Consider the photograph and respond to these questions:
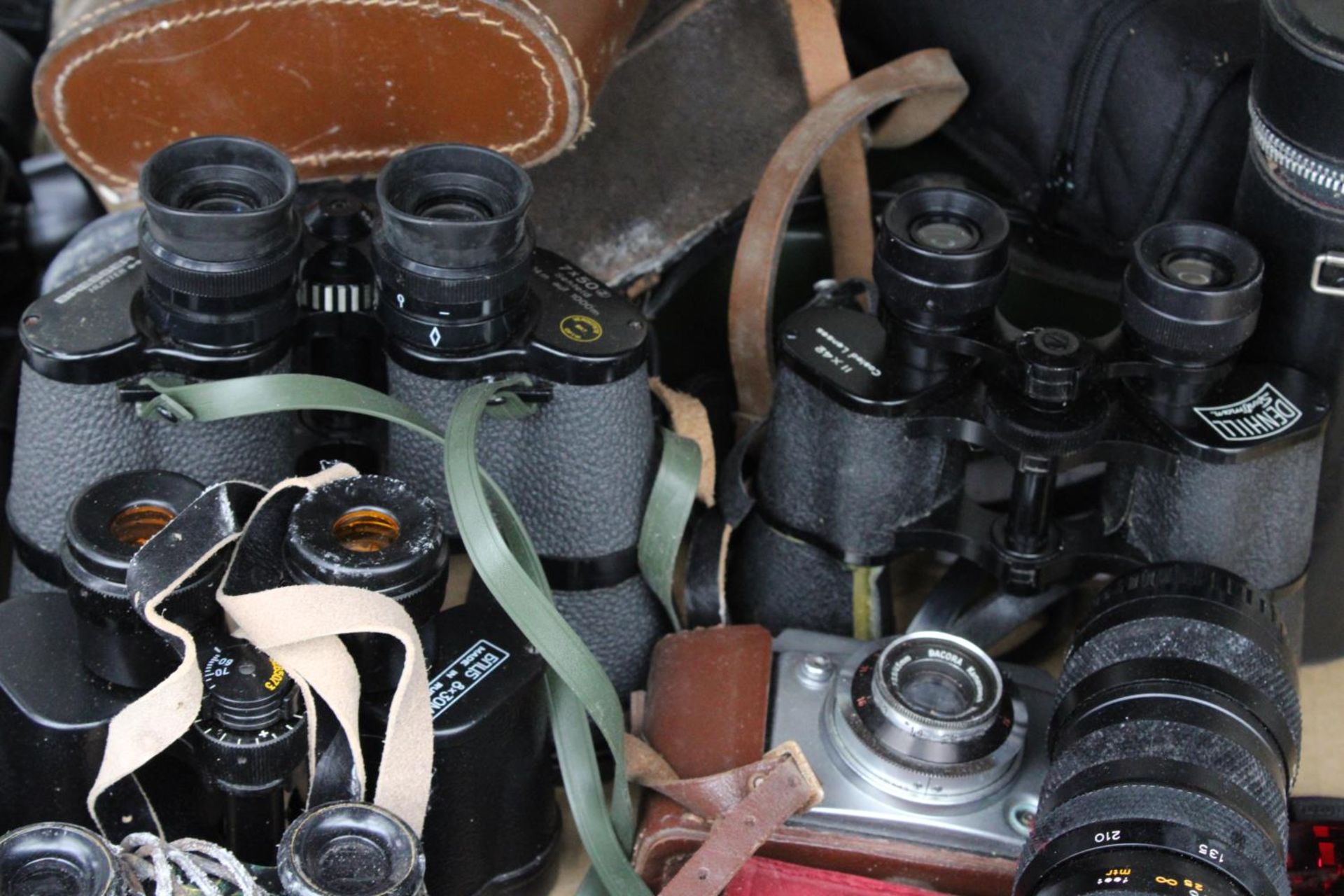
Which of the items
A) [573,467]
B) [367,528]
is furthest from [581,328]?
[367,528]

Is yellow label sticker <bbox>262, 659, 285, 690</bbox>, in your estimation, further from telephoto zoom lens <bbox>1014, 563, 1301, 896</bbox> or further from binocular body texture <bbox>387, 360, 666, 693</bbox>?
telephoto zoom lens <bbox>1014, 563, 1301, 896</bbox>

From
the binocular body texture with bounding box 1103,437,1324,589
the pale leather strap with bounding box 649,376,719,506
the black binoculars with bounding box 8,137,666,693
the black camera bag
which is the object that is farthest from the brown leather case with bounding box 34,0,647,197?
the binocular body texture with bounding box 1103,437,1324,589

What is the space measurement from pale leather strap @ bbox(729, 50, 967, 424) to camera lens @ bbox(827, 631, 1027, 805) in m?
0.25

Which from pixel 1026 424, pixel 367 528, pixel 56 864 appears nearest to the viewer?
pixel 56 864

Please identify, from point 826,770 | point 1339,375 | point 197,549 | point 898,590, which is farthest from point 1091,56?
point 197,549

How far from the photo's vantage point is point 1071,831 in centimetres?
76

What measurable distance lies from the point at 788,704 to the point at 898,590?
0.83 feet

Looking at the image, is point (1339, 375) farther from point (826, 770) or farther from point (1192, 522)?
point (826, 770)

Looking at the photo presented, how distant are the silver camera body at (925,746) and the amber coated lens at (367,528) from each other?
22cm

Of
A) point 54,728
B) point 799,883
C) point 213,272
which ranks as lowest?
point 799,883

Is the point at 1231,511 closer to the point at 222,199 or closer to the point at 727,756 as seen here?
the point at 727,756

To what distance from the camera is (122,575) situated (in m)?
0.78

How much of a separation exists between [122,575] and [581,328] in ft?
0.87

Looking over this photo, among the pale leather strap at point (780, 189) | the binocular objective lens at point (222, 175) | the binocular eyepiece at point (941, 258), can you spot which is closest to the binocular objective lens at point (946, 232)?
the binocular eyepiece at point (941, 258)
